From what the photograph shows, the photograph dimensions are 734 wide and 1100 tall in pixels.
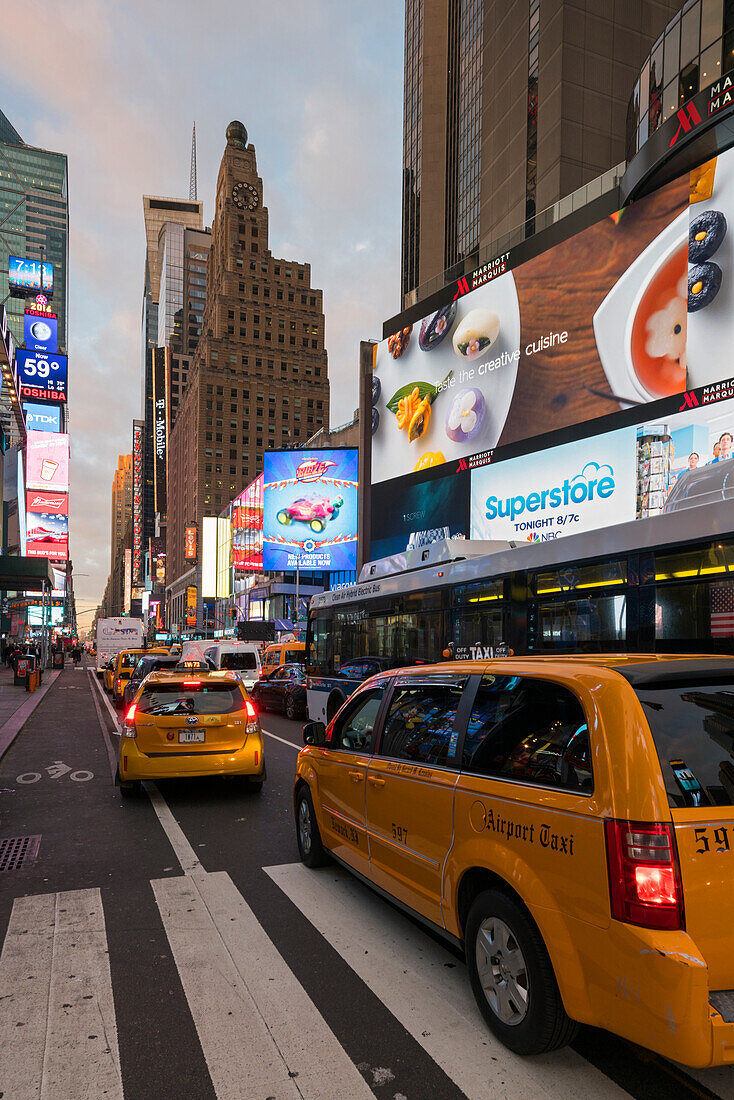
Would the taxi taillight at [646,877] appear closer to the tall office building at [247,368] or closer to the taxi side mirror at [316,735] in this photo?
the taxi side mirror at [316,735]

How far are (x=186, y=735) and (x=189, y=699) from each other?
50 centimetres

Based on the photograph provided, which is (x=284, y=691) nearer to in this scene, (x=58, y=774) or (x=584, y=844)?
(x=58, y=774)

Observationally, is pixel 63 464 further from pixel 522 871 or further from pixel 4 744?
pixel 522 871

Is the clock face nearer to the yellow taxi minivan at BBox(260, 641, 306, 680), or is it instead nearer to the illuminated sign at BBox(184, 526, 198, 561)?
the illuminated sign at BBox(184, 526, 198, 561)

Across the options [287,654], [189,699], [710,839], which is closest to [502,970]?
[710,839]

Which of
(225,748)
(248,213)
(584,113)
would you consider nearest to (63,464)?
(584,113)

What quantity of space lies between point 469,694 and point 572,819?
1.09 meters

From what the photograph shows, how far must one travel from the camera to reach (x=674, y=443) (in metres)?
24.5

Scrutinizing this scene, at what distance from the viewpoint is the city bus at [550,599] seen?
24.9 ft

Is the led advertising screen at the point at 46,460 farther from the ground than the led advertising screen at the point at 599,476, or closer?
farther from the ground

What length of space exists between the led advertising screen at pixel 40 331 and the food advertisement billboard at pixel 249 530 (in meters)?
26.5

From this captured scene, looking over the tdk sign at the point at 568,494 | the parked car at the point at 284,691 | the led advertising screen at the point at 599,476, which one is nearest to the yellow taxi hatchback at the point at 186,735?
the parked car at the point at 284,691

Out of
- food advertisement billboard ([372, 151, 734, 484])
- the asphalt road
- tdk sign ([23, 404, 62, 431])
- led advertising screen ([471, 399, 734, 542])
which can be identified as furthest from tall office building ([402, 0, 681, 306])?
tdk sign ([23, 404, 62, 431])

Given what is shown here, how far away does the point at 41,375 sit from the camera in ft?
240
